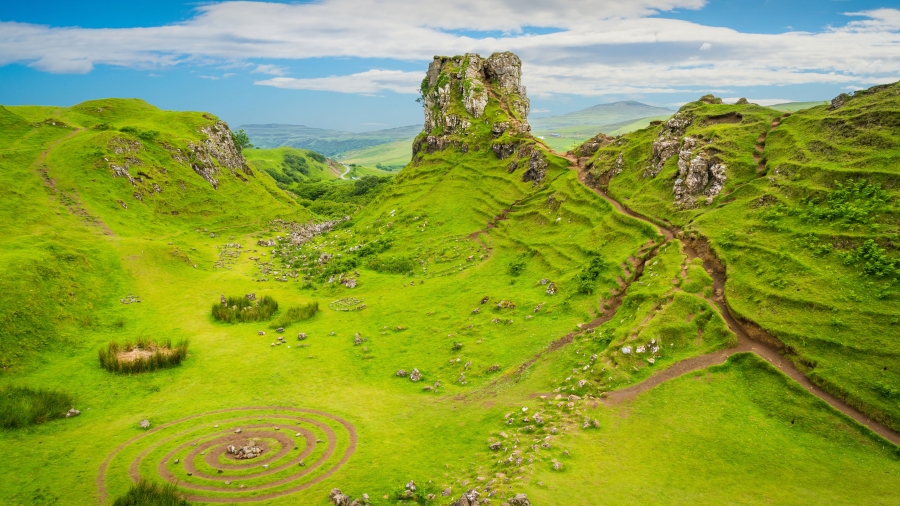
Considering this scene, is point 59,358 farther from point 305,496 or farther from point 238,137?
point 238,137

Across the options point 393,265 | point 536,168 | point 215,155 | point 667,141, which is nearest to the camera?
point 667,141

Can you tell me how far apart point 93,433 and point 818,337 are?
60776 mm

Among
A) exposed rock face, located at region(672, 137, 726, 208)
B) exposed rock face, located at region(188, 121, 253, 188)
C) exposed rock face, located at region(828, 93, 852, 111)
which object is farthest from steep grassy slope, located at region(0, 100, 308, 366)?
exposed rock face, located at region(828, 93, 852, 111)

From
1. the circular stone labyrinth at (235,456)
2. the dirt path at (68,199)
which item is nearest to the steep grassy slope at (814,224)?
the circular stone labyrinth at (235,456)

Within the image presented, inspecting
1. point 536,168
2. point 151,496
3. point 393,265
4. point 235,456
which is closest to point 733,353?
point 235,456

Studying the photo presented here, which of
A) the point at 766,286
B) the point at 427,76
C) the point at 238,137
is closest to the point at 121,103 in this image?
the point at 238,137

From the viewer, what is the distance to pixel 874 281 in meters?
39.0

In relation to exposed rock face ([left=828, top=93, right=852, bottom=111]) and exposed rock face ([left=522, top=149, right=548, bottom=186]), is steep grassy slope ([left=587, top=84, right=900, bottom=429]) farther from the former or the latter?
exposed rock face ([left=522, top=149, right=548, bottom=186])

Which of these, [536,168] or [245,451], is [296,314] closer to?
[245,451]

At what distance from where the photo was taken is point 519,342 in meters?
50.7

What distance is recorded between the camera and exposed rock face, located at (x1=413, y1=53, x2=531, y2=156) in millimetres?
121312

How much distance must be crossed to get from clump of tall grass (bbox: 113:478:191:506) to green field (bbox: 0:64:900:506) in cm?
124

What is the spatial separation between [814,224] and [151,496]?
6284cm

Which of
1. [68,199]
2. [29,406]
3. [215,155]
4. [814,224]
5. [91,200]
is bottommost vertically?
[29,406]
